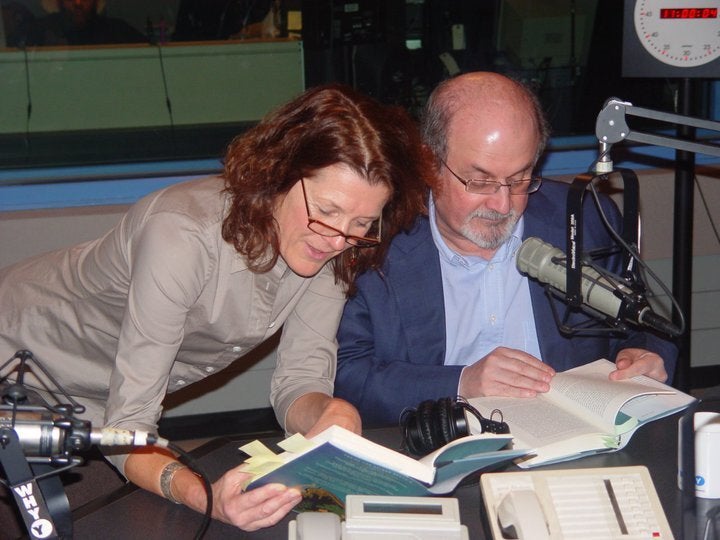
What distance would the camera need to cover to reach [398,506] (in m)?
1.37

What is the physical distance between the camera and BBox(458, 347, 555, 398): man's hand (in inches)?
71.3

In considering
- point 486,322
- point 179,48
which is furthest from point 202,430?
point 486,322

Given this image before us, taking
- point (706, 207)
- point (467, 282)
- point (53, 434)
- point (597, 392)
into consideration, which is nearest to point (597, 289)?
point (597, 392)

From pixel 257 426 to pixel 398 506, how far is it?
2.33m

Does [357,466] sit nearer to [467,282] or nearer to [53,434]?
[53,434]

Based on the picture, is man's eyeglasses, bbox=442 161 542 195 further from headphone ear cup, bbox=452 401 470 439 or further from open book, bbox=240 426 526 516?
open book, bbox=240 426 526 516

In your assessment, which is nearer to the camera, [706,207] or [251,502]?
[251,502]

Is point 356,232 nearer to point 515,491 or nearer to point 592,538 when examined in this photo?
point 515,491

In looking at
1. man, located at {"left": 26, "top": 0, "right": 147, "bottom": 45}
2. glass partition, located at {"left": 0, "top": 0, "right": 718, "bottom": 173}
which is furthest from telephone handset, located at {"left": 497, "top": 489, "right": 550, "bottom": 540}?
man, located at {"left": 26, "top": 0, "right": 147, "bottom": 45}

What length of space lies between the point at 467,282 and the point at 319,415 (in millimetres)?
614

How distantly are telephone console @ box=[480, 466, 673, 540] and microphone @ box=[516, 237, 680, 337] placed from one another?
0.84ft

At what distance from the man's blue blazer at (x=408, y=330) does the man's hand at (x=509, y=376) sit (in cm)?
14

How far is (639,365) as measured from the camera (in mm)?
1881

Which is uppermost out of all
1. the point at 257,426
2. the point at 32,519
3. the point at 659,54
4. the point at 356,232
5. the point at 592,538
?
the point at 659,54
